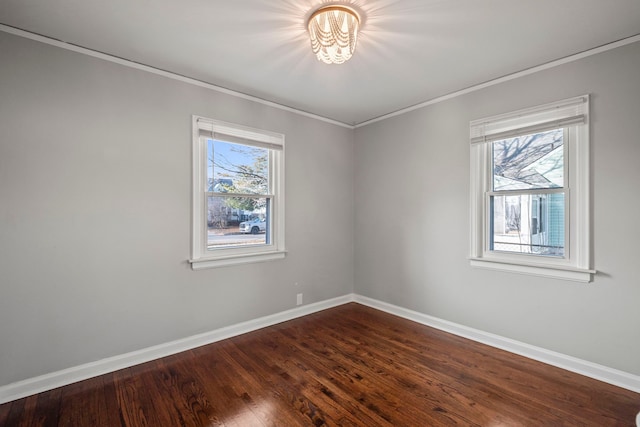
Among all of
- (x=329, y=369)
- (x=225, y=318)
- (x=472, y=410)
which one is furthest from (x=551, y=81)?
(x=225, y=318)

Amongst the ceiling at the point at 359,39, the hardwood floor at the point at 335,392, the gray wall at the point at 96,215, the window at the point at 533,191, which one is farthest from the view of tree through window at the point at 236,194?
the window at the point at 533,191

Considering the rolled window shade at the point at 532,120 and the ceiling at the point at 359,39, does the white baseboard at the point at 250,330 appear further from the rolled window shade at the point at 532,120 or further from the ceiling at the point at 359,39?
the ceiling at the point at 359,39

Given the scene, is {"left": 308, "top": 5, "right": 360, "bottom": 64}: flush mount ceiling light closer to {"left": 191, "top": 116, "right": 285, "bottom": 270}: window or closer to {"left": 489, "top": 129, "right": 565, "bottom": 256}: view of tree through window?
{"left": 191, "top": 116, "right": 285, "bottom": 270}: window

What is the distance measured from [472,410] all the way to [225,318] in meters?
2.33

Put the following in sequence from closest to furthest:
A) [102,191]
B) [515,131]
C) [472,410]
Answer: [472,410], [102,191], [515,131]

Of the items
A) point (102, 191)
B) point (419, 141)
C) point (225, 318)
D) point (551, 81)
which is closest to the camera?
point (102, 191)

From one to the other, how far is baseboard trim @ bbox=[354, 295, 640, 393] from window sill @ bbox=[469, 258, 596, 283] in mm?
665

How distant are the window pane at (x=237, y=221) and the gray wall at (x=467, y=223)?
4.94 ft

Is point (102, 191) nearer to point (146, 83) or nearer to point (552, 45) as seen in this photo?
point (146, 83)

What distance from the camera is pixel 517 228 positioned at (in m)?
2.86

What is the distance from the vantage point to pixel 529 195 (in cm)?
276

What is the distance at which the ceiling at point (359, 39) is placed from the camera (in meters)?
1.90

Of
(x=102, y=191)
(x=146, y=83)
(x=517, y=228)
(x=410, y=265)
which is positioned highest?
(x=146, y=83)

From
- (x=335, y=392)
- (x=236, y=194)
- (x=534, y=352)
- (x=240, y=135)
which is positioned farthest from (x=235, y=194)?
(x=534, y=352)
